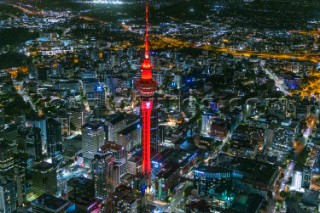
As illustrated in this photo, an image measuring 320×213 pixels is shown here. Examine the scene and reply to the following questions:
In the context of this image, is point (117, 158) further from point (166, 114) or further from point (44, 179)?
point (166, 114)

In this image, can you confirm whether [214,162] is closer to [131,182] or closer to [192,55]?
[131,182]

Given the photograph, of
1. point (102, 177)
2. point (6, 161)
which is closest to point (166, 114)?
point (102, 177)

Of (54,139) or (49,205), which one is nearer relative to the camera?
(49,205)

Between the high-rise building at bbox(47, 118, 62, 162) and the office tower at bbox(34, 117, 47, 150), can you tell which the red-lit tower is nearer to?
the high-rise building at bbox(47, 118, 62, 162)

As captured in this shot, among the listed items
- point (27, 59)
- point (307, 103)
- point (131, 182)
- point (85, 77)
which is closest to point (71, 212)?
point (131, 182)

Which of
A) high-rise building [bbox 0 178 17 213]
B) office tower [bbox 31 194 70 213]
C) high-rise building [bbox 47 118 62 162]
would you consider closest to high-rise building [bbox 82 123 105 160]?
high-rise building [bbox 47 118 62 162]

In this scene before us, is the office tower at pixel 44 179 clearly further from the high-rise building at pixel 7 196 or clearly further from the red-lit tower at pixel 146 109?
the red-lit tower at pixel 146 109
